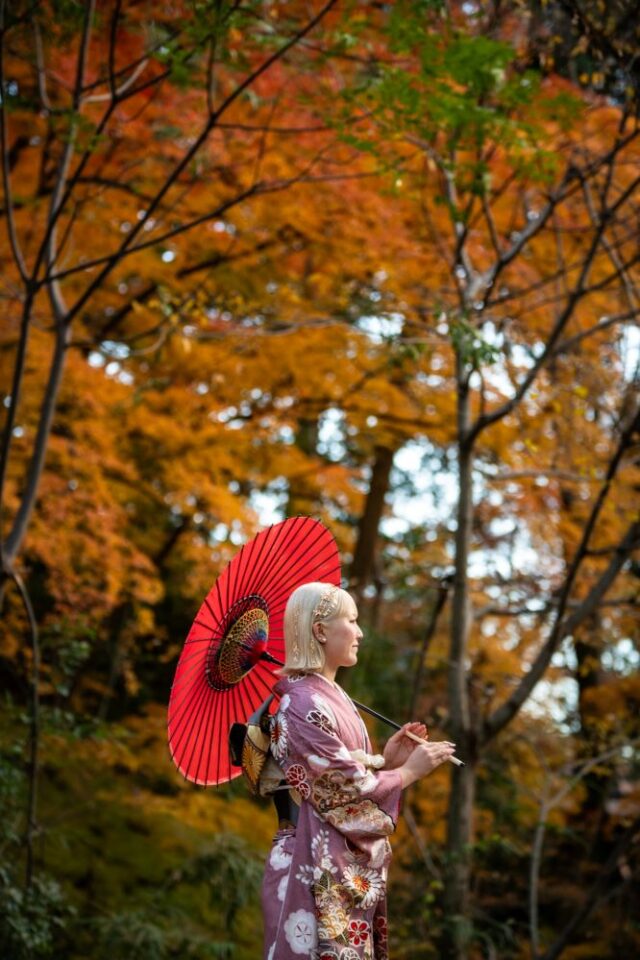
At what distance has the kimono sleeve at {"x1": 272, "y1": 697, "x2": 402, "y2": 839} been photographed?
243 cm

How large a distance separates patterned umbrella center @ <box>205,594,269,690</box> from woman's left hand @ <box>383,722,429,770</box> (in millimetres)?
450

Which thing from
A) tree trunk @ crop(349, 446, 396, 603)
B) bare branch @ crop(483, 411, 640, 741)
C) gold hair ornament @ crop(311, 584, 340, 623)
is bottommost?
gold hair ornament @ crop(311, 584, 340, 623)

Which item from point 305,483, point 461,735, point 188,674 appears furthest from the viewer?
point 305,483

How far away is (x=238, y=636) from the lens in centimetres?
283

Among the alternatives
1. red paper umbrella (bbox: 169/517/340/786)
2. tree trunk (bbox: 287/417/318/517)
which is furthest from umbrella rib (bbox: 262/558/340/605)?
tree trunk (bbox: 287/417/318/517)

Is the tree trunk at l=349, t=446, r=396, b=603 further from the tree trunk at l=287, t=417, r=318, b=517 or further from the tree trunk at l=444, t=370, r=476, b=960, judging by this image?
the tree trunk at l=444, t=370, r=476, b=960

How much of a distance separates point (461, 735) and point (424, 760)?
342 centimetres

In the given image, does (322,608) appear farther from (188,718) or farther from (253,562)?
(188,718)

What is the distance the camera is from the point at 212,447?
752cm

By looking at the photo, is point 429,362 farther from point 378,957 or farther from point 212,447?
point 378,957

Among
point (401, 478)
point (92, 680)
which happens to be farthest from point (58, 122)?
point (401, 478)

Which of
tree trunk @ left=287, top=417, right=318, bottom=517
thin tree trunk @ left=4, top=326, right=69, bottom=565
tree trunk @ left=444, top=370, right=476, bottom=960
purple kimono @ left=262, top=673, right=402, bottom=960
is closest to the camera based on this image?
purple kimono @ left=262, top=673, right=402, bottom=960

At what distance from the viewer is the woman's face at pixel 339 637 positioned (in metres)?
2.60

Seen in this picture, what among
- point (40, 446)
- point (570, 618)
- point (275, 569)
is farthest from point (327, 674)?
point (570, 618)
